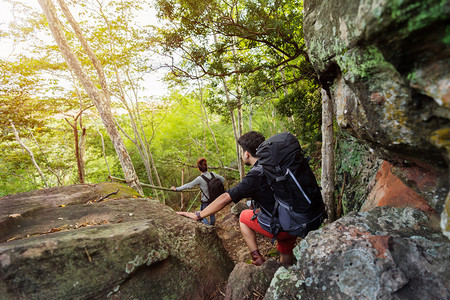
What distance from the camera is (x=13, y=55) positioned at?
11195mm

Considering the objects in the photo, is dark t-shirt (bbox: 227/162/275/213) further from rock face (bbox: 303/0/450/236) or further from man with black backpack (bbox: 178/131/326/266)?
rock face (bbox: 303/0/450/236)

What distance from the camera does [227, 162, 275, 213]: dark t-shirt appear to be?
2600mm

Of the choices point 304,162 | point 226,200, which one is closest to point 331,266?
point 304,162

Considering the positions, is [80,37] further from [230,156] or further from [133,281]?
[230,156]

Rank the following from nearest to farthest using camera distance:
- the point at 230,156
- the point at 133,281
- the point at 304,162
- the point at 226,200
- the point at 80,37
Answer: the point at 133,281 < the point at 304,162 < the point at 226,200 < the point at 80,37 < the point at 230,156

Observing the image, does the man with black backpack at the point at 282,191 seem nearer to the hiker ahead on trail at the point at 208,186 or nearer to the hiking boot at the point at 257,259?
the hiking boot at the point at 257,259

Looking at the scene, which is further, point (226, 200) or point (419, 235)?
point (226, 200)

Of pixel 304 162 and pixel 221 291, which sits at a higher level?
pixel 304 162

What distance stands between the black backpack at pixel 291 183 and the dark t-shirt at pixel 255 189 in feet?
0.66

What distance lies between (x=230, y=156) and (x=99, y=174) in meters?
8.35

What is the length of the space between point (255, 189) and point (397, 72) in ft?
5.92

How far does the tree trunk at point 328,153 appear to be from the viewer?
3414mm

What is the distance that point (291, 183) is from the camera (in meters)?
2.34

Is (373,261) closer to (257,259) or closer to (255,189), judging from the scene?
(255,189)
